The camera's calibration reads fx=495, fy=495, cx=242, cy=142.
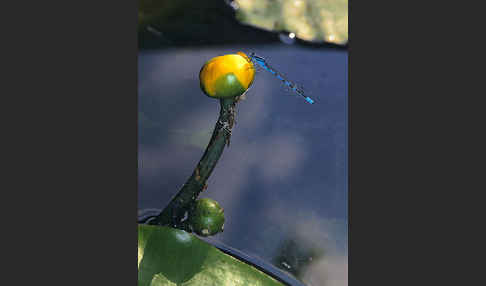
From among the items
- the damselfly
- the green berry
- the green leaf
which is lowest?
the green leaf

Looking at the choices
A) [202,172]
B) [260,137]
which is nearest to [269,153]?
[260,137]

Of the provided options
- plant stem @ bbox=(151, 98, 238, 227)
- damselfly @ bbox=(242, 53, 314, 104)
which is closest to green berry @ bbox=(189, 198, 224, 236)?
plant stem @ bbox=(151, 98, 238, 227)

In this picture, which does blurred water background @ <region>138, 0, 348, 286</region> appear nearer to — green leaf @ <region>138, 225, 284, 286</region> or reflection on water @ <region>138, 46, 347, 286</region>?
reflection on water @ <region>138, 46, 347, 286</region>

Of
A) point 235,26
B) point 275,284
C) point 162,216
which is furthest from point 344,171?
point 235,26

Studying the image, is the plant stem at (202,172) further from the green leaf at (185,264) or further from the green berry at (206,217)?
the green leaf at (185,264)

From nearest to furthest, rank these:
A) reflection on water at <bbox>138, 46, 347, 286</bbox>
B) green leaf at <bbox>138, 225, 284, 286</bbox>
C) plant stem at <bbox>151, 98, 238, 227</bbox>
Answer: green leaf at <bbox>138, 225, 284, 286</bbox> < plant stem at <bbox>151, 98, 238, 227</bbox> < reflection on water at <bbox>138, 46, 347, 286</bbox>

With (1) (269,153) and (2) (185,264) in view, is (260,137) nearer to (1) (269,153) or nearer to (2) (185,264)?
(1) (269,153)

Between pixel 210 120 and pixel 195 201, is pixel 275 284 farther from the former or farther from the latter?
pixel 210 120
